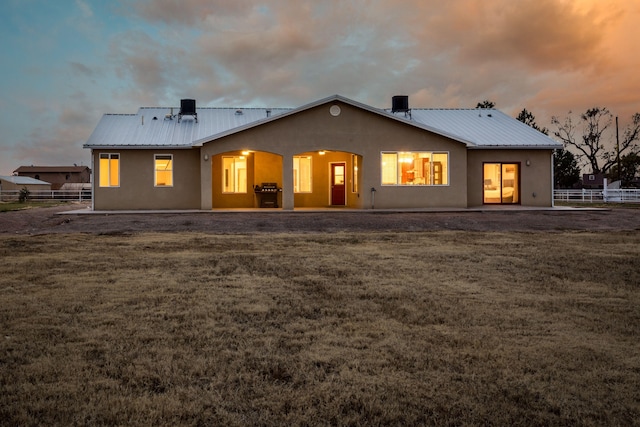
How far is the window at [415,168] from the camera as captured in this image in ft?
66.1

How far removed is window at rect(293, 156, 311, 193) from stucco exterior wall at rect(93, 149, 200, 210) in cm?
451

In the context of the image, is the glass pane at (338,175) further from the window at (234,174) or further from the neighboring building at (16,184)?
the neighboring building at (16,184)

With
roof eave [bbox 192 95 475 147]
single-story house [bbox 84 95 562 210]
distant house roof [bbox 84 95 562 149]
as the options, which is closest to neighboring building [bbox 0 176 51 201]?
distant house roof [bbox 84 95 562 149]

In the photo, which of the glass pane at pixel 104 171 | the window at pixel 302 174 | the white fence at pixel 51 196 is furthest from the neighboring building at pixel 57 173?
the window at pixel 302 174

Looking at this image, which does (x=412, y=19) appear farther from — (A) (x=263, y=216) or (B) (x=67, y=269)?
(B) (x=67, y=269)

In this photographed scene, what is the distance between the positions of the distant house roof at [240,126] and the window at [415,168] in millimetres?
1172

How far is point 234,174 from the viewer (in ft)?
70.2

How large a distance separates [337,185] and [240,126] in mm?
5529

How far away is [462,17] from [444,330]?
2051 cm

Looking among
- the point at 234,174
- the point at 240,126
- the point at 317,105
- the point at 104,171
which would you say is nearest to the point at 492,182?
the point at 317,105

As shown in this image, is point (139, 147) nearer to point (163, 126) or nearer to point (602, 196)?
point (163, 126)

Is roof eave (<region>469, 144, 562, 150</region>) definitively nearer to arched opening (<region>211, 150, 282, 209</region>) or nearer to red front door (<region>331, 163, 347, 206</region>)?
red front door (<region>331, 163, 347, 206</region>)

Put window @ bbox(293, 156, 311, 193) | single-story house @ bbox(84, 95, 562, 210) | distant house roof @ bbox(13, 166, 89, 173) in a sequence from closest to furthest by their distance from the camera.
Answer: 1. single-story house @ bbox(84, 95, 562, 210)
2. window @ bbox(293, 156, 311, 193)
3. distant house roof @ bbox(13, 166, 89, 173)

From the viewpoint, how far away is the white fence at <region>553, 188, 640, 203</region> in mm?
29719
